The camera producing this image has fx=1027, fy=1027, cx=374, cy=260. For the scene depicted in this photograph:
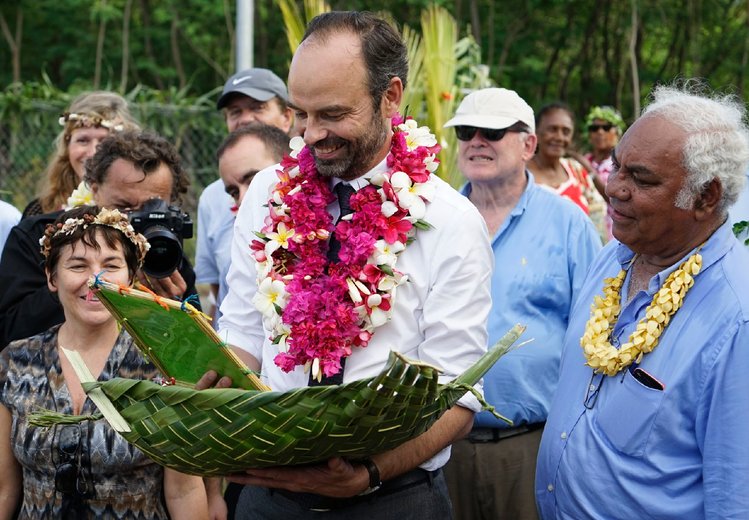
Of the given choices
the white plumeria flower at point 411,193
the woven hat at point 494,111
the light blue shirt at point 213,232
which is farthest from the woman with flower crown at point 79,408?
the woven hat at point 494,111

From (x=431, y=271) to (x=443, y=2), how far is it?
43.7 ft

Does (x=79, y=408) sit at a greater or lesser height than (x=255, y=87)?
Answer: lesser

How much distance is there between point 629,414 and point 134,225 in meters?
2.07

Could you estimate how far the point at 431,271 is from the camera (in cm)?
286

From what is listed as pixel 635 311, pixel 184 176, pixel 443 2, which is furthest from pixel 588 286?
pixel 443 2

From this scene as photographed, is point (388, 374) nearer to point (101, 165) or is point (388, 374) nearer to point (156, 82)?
point (101, 165)

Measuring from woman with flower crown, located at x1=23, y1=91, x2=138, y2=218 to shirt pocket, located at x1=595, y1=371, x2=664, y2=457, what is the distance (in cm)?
313

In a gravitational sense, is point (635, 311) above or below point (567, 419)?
above

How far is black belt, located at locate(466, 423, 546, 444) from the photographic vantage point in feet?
14.0

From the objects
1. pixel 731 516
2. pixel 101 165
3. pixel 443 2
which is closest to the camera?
pixel 731 516

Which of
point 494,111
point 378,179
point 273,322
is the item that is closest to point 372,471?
point 273,322

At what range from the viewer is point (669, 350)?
9.21 ft

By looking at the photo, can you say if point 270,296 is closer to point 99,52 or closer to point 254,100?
point 254,100

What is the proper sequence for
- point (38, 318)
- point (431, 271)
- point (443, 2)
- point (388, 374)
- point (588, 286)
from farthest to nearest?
point (443, 2) → point (38, 318) → point (588, 286) → point (431, 271) → point (388, 374)
